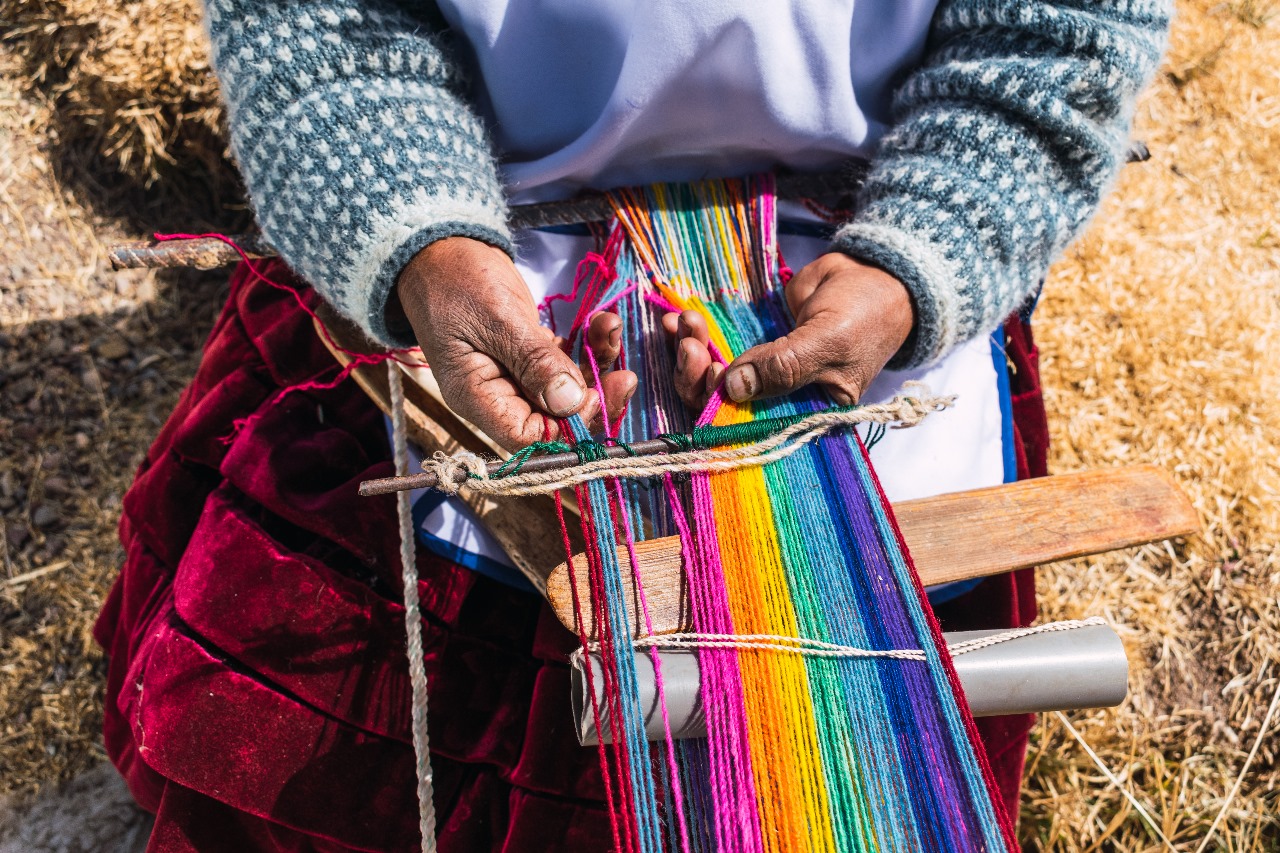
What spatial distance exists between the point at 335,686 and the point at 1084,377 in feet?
6.33

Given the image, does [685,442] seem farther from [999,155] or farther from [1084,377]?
[1084,377]

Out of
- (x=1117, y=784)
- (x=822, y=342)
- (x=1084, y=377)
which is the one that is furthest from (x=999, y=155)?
(x=1117, y=784)

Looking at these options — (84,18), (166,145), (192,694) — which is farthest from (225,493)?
(84,18)

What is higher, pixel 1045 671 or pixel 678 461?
pixel 678 461

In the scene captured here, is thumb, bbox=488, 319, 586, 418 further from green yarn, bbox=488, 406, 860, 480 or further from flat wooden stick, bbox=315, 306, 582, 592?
flat wooden stick, bbox=315, 306, 582, 592

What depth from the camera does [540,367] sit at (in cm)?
98

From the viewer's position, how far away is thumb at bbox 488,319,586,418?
962mm

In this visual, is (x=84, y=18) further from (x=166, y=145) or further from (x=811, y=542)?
(x=811, y=542)

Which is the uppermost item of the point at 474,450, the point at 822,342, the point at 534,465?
the point at 822,342

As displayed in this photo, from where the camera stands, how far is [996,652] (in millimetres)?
946

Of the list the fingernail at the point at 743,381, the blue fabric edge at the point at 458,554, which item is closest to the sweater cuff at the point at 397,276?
the blue fabric edge at the point at 458,554

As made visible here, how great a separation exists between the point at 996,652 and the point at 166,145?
2.52 metres

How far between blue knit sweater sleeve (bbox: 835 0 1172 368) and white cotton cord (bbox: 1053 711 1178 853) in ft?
3.95

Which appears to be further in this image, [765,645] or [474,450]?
[474,450]
